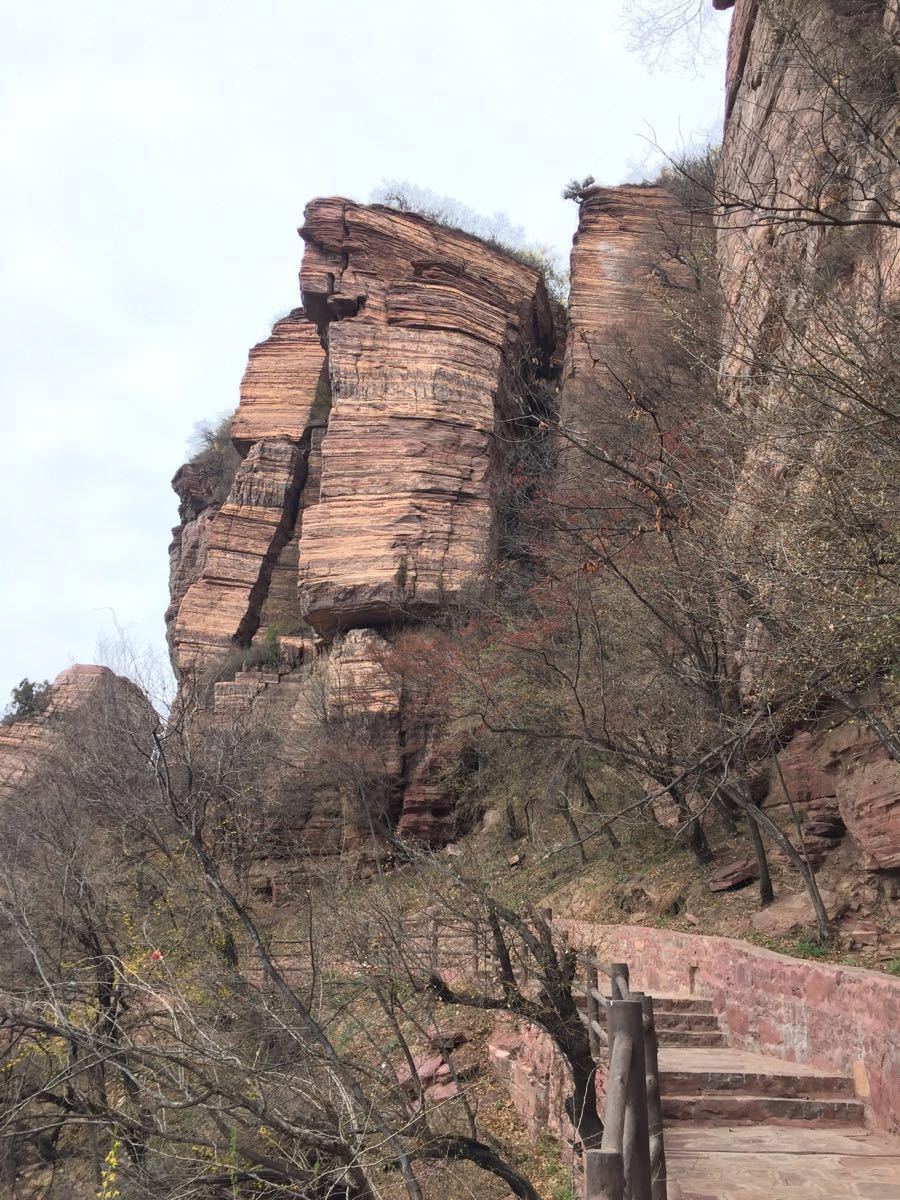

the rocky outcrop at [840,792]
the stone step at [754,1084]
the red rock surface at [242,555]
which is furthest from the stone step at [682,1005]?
the red rock surface at [242,555]

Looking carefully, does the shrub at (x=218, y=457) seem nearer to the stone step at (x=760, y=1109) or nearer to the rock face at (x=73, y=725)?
the rock face at (x=73, y=725)

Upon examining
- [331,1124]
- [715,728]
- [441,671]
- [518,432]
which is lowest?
[331,1124]

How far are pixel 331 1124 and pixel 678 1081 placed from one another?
2432 mm

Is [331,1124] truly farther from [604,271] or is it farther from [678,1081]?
[604,271]

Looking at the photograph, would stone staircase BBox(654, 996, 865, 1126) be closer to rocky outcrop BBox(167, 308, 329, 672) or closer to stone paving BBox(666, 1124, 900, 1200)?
stone paving BBox(666, 1124, 900, 1200)

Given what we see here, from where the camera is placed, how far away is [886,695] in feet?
28.7

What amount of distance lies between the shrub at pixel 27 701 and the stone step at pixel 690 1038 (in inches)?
988

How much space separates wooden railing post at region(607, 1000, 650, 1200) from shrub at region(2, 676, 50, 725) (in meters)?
28.2

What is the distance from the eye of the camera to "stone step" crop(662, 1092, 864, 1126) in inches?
246

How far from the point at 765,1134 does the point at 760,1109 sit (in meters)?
0.30

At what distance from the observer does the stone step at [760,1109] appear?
6.26m

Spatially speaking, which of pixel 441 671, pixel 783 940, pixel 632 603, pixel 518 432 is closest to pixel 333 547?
pixel 441 671

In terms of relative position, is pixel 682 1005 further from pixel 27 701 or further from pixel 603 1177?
pixel 27 701

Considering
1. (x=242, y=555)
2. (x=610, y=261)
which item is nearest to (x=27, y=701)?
(x=242, y=555)
